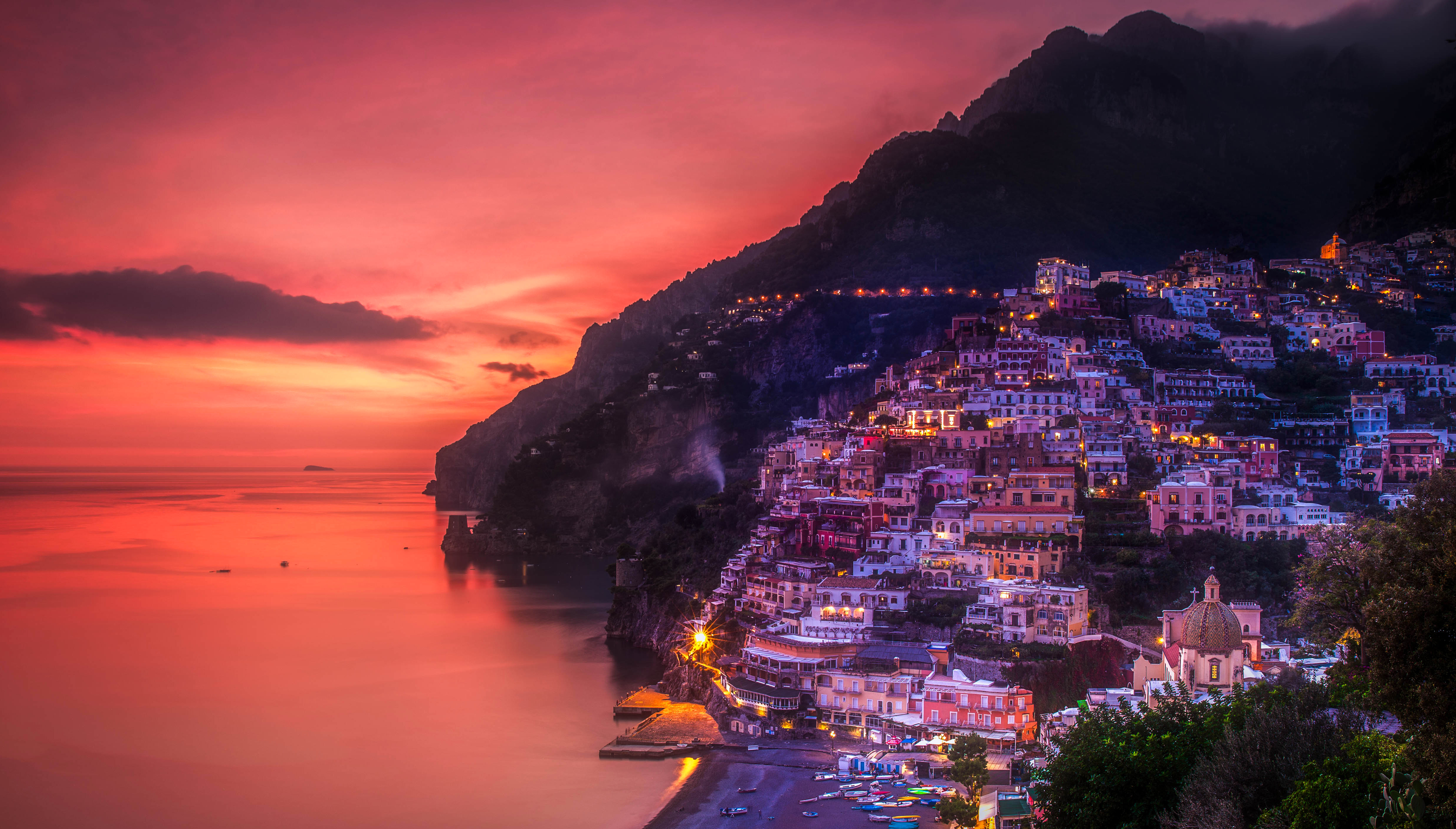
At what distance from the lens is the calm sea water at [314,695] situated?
94.4ft

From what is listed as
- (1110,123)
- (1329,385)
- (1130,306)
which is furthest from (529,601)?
(1110,123)

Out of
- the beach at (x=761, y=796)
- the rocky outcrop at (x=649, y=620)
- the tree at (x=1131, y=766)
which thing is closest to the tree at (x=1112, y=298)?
→ the rocky outcrop at (x=649, y=620)

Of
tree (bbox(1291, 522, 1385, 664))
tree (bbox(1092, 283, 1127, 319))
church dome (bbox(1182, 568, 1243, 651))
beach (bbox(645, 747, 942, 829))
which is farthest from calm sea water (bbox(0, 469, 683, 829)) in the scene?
tree (bbox(1092, 283, 1127, 319))

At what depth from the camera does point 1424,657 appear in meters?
10.0

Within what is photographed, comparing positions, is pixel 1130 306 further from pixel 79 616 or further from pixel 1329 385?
pixel 79 616

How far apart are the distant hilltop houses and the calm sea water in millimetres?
6657

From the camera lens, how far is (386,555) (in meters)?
82.6

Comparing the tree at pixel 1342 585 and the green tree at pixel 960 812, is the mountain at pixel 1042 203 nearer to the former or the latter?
the green tree at pixel 960 812

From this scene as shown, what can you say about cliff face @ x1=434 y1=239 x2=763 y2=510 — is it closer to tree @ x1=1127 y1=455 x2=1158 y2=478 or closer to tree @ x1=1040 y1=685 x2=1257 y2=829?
tree @ x1=1127 y1=455 x2=1158 y2=478

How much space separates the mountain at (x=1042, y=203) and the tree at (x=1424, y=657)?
64.5 metres

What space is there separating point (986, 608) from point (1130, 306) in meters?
32.2

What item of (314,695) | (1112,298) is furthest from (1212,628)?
(1112,298)

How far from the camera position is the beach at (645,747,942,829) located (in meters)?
24.8

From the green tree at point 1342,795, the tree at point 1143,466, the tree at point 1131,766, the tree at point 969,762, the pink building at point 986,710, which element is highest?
the tree at point 1143,466
